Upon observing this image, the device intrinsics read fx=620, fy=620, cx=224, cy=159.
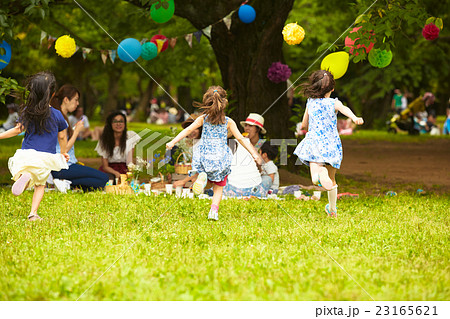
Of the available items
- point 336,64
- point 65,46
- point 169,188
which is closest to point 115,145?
point 169,188

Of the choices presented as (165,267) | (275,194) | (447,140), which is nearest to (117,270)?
(165,267)

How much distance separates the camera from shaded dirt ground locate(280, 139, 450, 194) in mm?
11023

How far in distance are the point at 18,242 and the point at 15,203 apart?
2.54m

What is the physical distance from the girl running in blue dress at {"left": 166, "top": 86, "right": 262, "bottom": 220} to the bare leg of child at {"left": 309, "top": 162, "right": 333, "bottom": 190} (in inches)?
26.3

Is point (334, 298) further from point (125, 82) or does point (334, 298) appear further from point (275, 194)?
point (125, 82)

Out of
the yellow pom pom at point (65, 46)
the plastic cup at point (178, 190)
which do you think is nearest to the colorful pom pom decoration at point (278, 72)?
the plastic cup at point (178, 190)

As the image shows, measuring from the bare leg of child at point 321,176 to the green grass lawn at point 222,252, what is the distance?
0.40m

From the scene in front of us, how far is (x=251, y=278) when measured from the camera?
4.36 metres

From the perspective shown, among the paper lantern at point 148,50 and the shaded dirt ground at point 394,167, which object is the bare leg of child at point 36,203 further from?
the shaded dirt ground at point 394,167

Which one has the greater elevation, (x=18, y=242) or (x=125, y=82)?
(x=125, y=82)

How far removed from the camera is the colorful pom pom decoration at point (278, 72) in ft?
35.2

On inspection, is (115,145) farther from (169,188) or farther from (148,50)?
(148,50)

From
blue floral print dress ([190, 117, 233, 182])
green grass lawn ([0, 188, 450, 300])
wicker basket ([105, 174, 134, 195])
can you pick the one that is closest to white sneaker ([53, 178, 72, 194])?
wicker basket ([105, 174, 134, 195])

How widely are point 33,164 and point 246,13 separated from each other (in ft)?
16.7
